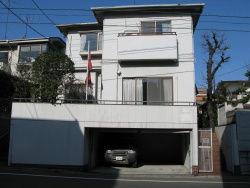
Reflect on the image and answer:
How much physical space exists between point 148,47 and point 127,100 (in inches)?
135

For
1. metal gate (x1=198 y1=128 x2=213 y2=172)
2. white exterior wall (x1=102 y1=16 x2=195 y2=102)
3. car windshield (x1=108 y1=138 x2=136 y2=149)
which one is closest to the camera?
metal gate (x1=198 y1=128 x2=213 y2=172)

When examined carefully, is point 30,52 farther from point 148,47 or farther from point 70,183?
point 70,183

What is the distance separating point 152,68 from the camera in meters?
15.4

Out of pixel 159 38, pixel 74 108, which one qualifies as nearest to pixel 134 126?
pixel 74 108

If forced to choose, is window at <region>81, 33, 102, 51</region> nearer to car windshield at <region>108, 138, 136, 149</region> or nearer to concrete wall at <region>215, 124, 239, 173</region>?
car windshield at <region>108, 138, 136, 149</region>

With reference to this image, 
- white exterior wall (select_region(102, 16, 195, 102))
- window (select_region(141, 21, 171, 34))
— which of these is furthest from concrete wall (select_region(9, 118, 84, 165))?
window (select_region(141, 21, 171, 34))

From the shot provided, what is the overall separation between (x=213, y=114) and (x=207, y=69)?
334 cm

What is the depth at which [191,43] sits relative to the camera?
15531 mm

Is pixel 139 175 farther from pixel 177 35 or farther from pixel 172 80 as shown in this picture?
pixel 177 35

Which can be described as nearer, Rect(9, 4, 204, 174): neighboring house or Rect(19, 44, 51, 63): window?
Rect(9, 4, 204, 174): neighboring house

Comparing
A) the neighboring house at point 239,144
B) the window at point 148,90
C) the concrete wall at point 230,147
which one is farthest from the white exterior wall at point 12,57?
the neighboring house at point 239,144

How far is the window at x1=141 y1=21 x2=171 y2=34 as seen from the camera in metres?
15.9

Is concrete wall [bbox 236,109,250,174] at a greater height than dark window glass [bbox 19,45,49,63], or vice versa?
dark window glass [bbox 19,45,49,63]

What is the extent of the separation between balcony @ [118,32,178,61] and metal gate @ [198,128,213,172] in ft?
15.6
